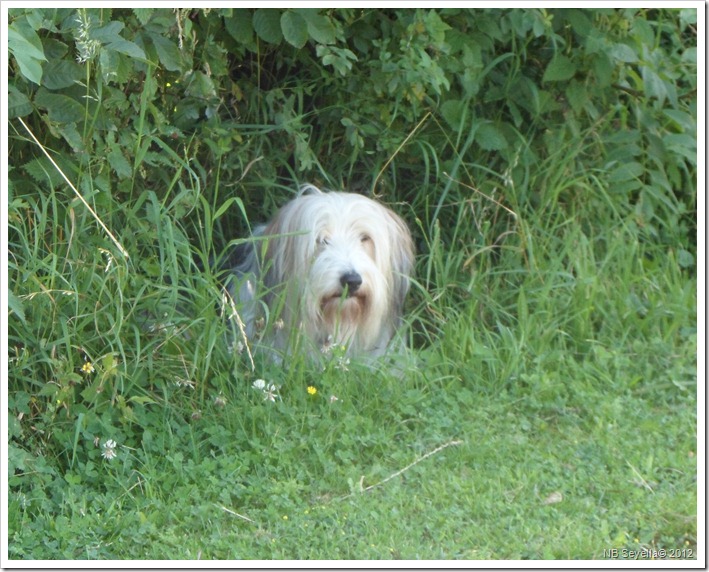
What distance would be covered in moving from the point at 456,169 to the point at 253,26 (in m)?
1.22

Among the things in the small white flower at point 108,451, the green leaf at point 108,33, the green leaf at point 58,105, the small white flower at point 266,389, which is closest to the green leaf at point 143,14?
the green leaf at point 108,33

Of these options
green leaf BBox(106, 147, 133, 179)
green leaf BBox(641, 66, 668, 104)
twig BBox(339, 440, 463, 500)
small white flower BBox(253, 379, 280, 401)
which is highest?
green leaf BBox(641, 66, 668, 104)

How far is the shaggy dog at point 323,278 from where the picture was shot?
160 inches

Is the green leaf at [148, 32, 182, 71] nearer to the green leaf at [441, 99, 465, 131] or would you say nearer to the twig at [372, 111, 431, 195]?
the twig at [372, 111, 431, 195]

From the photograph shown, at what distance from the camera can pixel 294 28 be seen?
4.07 m

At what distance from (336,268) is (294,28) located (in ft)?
3.16

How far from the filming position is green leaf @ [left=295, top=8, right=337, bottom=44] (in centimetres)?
409

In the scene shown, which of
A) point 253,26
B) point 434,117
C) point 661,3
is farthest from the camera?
point 434,117

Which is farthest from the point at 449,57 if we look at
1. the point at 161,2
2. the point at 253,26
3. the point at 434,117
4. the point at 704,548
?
the point at 704,548

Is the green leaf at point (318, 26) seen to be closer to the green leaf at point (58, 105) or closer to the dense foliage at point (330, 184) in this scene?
the dense foliage at point (330, 184)

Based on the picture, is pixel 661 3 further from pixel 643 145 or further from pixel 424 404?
pixel 424 404

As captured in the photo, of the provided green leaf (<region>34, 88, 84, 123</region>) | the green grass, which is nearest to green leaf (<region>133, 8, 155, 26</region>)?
green leaf (<region>34, 88, 84, 123</region>)

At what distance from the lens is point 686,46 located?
560 cm

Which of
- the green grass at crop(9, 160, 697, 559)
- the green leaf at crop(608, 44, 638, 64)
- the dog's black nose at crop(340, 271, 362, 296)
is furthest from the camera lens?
the green leaf at crop(608, 44, 638, 64)
